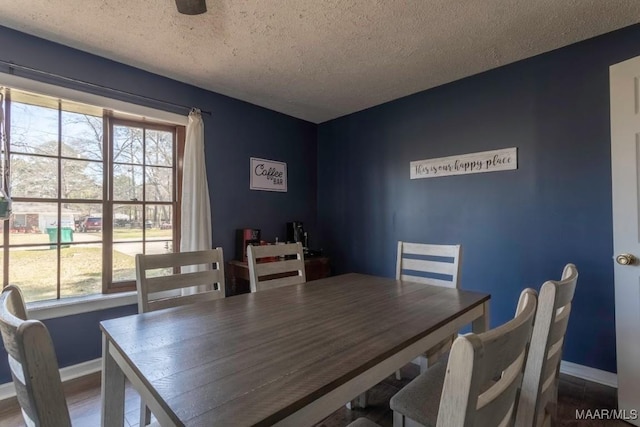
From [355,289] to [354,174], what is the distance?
2046mm

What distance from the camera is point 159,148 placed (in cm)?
276

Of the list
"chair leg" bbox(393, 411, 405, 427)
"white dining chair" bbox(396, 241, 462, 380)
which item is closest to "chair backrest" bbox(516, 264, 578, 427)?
"chair leg" bbox(393, 411, 405, 427)

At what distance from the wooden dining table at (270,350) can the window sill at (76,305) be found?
1373 millimetres

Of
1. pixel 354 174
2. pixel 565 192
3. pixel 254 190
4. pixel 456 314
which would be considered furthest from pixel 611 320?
pixel 254 190

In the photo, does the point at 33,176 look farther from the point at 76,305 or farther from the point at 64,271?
the point at 76,305

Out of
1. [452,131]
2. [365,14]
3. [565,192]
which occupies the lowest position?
[565,192]

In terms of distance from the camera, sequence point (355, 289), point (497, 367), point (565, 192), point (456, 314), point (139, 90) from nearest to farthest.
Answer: point (497, 367) → point (456, 314) → point (355, 289) → point (565, 192) → point (139, 90)

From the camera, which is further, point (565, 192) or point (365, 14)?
point (565, 192)

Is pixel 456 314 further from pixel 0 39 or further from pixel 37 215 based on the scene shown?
pixel 0 39

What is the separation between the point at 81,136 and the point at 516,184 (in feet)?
11.1

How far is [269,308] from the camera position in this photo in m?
1.39

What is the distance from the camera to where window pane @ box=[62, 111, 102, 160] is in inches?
90.0

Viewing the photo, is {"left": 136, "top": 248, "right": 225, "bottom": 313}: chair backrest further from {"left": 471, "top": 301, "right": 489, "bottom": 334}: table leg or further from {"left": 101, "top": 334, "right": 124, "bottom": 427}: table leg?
{"left": 471, "top": 301, "right": 489, "bottom": 334}: table leg

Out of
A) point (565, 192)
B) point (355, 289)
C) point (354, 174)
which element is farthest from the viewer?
point (354, 174)
